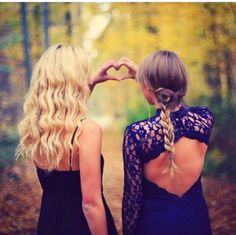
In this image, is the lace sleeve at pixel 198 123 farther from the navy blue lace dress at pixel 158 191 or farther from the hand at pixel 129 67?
the hand at pixel 129 67

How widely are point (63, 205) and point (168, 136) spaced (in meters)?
0.72

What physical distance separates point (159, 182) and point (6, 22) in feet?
5.73

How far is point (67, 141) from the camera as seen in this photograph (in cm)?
212

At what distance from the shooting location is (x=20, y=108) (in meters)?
3.04

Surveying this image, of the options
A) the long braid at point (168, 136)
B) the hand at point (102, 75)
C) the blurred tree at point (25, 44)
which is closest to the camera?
the long braid at point (168, 136)

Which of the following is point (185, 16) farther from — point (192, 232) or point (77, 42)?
point (192, 232)

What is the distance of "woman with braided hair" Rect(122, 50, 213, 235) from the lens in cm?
214

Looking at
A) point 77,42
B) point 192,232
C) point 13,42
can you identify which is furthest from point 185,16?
point 192,232

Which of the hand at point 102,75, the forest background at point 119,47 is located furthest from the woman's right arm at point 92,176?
the forest background at point 119,47

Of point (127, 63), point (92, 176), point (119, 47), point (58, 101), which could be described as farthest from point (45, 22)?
point (92, 176)

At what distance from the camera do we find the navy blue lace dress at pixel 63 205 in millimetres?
2201

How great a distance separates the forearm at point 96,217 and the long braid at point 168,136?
437 millimetres

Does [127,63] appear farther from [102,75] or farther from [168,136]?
[168,136]

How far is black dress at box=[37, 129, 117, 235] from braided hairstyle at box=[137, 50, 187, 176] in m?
0.52
